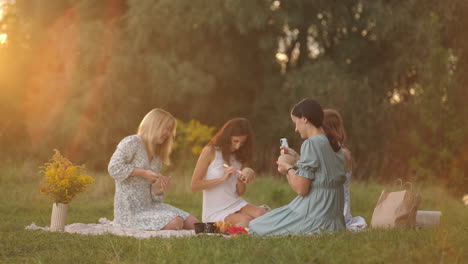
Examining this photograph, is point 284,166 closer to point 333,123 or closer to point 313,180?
point 313,180

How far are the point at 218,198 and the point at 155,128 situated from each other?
123 cm

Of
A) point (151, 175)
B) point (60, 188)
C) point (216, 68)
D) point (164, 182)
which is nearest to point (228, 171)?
point (164, 182)

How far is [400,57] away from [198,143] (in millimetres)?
6629

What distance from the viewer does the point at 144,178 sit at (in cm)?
798

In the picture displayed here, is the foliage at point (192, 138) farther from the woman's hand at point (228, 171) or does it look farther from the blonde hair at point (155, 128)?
the woman's hand at point (228, 171)

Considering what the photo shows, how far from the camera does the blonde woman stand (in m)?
7.71

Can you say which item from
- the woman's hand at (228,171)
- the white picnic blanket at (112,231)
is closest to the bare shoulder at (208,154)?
the woman's hand at (228,171)

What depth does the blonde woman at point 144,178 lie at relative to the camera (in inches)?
304

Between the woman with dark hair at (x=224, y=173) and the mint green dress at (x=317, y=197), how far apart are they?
1592 millimetres

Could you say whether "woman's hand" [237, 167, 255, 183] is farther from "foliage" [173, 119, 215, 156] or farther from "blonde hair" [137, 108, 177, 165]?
"foliage" [173, 119, 215, 156]

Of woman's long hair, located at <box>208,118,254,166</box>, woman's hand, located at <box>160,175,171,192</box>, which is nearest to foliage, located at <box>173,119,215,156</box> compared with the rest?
woman's long hair, located at <box>208,118,254,166</box>

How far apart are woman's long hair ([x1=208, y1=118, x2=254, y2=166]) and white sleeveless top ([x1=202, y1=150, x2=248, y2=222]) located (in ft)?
0.40

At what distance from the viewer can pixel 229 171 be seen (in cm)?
777

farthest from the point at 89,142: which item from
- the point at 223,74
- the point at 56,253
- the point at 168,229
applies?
the point at 56,253
